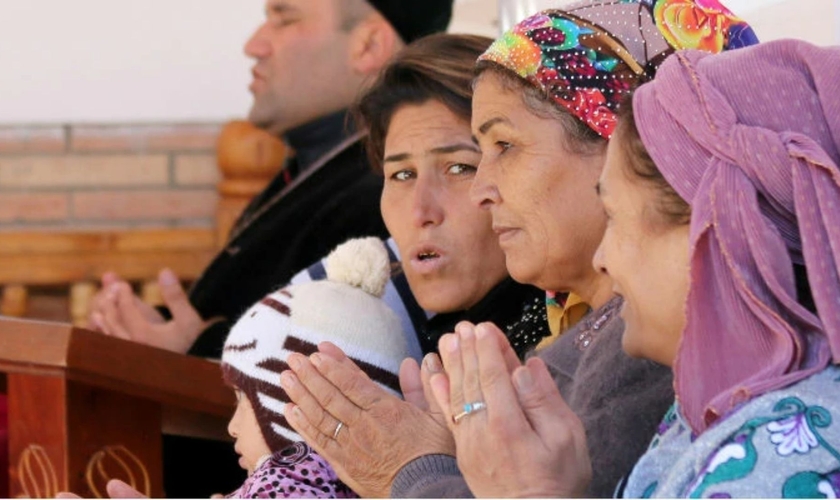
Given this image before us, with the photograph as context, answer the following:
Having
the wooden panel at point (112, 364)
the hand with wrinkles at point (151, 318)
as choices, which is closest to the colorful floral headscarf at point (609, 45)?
the wooden panel at point (112, 364)

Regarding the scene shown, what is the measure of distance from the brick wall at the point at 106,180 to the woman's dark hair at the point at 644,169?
3.50 metres

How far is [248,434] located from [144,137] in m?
2.91

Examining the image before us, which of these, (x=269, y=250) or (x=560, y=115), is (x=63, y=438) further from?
(x=269, y=250)

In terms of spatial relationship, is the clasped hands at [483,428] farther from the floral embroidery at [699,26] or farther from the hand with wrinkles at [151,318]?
the hand with wrinkles at [151,318]

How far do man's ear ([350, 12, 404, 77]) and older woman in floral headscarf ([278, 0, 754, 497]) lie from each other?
1.92m

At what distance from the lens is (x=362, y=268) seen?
2.35 meters

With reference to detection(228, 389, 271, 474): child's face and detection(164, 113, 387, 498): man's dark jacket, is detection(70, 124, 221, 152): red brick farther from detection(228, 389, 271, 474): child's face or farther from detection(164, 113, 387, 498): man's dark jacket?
detection(228, 389, 271, 474): child's face

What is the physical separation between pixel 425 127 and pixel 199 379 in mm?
625

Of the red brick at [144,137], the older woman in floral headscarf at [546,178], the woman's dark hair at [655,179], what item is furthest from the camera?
the red brick at [144,137]

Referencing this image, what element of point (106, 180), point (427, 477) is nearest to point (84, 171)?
point (106, 180)

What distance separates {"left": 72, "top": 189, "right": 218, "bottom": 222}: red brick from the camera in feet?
16.5

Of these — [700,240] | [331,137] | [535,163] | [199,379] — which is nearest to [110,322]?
[331,137]

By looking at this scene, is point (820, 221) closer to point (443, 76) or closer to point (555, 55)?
point (555, 55)

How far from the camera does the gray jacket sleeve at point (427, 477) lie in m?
1.76
